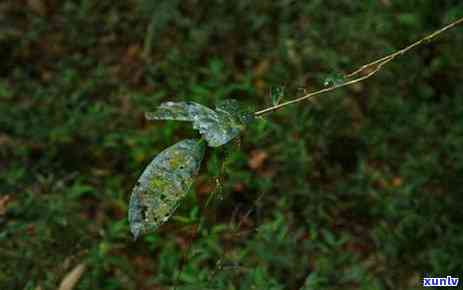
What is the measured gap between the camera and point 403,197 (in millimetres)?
3043

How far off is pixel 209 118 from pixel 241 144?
120cm

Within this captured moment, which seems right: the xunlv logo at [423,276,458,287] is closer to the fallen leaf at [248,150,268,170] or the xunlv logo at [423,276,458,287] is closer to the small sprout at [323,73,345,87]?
the fallen leaf at [248,150,268,170]

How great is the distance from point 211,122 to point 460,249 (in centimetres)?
199

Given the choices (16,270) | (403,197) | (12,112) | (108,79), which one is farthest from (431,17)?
(16,270)

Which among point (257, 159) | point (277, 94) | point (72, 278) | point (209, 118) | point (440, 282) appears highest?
point (257, 159)

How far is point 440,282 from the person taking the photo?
2.73m

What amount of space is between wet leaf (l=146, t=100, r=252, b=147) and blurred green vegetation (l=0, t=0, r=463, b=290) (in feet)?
2.85

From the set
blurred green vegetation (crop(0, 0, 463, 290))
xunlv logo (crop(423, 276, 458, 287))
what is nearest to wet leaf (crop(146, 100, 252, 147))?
blurred green vegetation (crop(0, 0, 463, 290))

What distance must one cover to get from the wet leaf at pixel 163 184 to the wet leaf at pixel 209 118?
6 centimetres

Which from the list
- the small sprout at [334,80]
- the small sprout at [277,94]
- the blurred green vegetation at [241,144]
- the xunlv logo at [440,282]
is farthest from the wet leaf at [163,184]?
the xunlv logo at [440,282]

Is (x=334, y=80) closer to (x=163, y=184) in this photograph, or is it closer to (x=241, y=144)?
(x=163, y=184)

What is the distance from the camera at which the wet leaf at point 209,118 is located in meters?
1.33

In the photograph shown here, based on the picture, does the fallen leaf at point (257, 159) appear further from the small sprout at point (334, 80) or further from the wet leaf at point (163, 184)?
the wet leaf at point (163, 184)

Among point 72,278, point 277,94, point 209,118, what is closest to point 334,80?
point 277,94
